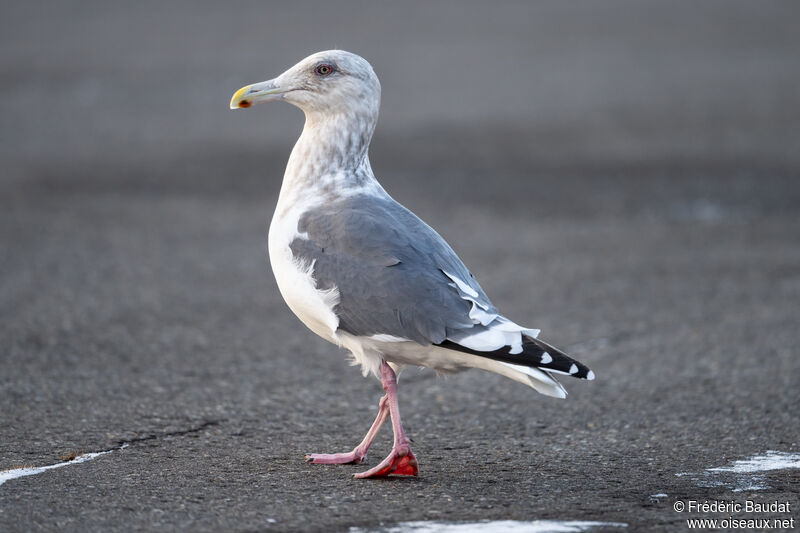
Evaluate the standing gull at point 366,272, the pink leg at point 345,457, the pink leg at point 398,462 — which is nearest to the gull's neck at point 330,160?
the standing gull at point 366,272

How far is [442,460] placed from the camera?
509 cm

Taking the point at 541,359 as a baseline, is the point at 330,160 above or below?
above

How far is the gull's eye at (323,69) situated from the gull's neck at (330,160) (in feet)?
0.65

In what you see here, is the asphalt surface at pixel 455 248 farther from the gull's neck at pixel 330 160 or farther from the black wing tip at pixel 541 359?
the gull's neck at pixel 330 160

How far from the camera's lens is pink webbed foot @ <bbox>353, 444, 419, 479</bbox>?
183 inches

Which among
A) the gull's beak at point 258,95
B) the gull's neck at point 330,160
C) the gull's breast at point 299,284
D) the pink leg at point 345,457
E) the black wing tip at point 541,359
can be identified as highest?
the gull's beak at point 258,95

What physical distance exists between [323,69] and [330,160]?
0.46 metres

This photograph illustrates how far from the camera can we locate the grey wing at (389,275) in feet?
15.0

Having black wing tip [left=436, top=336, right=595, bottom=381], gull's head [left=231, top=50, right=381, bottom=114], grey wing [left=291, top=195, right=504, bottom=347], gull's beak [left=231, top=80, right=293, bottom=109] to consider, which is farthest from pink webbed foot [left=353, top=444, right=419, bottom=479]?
gull's beak [left=231, top=80, right=293, bottom=109]

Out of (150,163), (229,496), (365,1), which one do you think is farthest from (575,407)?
(365,1)

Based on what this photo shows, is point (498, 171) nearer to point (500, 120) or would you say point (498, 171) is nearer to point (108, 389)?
point (500, 120)

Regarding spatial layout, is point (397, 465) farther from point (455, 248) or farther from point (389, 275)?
point (455, 248)

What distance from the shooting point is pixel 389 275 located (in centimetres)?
470

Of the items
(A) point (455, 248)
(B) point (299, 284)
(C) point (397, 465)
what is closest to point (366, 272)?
(B) point (299, 284)
